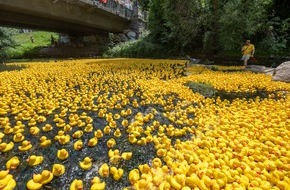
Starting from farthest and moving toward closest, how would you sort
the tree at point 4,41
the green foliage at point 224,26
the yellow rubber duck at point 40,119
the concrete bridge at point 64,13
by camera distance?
the tree at point 4,41
the concrete bridge at point 64,13
the green foliage at point 224,26
the yellow rubber duck at point 40,119

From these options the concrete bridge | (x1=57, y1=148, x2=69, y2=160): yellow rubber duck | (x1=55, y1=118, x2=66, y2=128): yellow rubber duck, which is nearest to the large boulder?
(x1=55, y1=118, x2=66, y2=128): yellow rubber duck

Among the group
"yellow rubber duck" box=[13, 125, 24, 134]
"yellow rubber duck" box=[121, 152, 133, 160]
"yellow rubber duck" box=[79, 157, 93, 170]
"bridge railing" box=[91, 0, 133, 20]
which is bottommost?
"yellow rubber duck" box=[13, 125, 24, 134]

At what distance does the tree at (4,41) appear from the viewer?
2583cm

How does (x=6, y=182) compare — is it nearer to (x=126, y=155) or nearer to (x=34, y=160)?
(x=34, y=160)

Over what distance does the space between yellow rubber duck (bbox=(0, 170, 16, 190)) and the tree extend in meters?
27.9

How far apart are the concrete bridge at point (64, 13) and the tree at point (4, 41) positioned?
4.37 feet

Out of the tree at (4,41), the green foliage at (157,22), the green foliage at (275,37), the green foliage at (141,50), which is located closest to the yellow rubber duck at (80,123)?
the green foliage at (275,37)

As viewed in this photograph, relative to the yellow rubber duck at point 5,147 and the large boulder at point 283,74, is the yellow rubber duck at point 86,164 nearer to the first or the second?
the yellow rubber duck at point 5,147

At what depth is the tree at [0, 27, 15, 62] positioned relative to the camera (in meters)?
25.8

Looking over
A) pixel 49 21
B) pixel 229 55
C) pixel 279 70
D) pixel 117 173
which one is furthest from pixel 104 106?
pixel 49 21

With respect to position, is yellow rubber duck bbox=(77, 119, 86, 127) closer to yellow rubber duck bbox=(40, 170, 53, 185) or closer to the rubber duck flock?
the rubber duck flock

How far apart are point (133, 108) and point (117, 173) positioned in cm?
Answer: 297

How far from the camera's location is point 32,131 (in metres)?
3.95

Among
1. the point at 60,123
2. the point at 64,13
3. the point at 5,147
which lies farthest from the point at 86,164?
the point at 64,13
